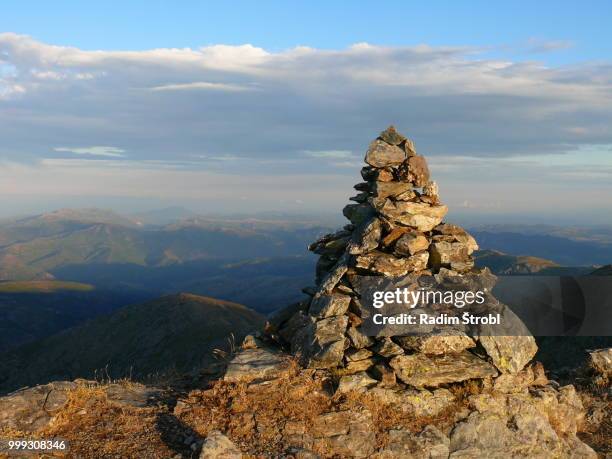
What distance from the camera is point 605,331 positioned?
71500mm

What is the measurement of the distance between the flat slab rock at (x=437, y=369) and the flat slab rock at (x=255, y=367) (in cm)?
452

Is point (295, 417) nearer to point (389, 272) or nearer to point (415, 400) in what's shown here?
point (415, 400)

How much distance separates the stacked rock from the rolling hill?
3991 inches

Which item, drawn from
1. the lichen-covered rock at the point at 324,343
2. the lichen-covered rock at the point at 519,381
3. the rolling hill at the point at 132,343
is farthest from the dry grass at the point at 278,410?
the rolling hill at the point at 132,343

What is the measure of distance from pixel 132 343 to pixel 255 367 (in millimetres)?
142544

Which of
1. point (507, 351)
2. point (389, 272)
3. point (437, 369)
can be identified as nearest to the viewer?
point (437, 369)

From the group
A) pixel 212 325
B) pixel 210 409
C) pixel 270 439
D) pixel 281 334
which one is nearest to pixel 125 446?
pixel 210 409

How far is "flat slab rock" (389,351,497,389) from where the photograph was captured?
19141 mm

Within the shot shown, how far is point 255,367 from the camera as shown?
19.5 m

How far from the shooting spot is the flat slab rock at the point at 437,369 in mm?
19141

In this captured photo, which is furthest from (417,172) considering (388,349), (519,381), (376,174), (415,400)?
(415,400)

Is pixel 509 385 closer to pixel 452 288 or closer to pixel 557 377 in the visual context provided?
pixel 452 288

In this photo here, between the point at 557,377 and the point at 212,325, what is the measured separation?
136 meters

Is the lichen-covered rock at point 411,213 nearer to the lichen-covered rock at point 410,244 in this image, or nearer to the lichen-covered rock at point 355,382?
the lichen-covered rock at point 410,244
